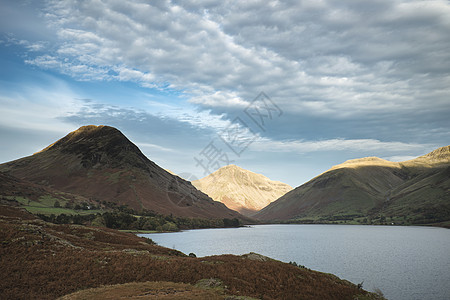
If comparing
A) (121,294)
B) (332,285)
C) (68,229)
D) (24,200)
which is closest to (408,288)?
(332,285)

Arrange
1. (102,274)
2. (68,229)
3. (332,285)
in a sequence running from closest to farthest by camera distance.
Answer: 1. (102,274)
2. (332,285)
3. (68,229)

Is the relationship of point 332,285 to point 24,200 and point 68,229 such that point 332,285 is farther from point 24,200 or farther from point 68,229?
point 24,200

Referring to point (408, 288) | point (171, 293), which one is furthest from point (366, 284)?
point (171, 293)

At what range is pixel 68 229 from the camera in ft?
200

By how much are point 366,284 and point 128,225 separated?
151582mm

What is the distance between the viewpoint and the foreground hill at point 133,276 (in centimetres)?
2630

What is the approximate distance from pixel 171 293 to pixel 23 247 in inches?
802

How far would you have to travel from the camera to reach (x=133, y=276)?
1228 inches

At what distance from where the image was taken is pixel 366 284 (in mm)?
58688

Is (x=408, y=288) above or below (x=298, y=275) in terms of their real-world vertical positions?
below

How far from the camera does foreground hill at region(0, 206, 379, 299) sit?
2630cm

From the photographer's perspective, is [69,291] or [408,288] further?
[408,288]

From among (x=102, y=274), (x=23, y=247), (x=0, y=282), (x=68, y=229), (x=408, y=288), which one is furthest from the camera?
(x=68, y=229)

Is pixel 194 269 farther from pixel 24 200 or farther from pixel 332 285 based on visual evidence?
pixel 24 200
